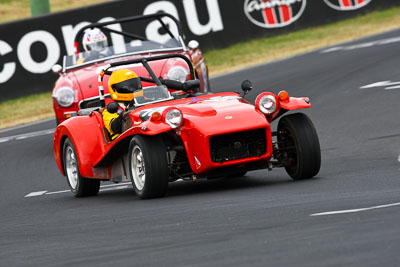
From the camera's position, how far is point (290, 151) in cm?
896

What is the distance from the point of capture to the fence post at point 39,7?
83.3 feet

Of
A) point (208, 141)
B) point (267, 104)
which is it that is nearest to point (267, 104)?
point (267, 104)

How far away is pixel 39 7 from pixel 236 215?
1944cm

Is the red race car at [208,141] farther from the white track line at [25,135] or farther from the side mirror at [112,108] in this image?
the white track line at [25,135]

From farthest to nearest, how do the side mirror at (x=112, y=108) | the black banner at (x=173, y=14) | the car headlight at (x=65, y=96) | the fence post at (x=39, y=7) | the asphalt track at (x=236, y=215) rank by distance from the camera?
1. the fence post at (x=39, y=7)
2. the black banner at (x=173, y=14)
3. the car headlight at (x=65, y=96)
4. the side mirror at (x=112, y=108)
5. the asphalt track at (x=236, y=215)

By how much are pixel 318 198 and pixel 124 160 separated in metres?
2.65

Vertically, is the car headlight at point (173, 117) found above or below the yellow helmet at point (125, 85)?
below

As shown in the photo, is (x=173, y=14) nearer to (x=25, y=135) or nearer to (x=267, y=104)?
(x=25, y=135)

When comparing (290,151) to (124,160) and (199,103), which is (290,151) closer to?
(199,103)

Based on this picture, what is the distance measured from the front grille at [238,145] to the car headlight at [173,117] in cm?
32

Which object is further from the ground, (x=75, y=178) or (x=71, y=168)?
(x=71, y=168)

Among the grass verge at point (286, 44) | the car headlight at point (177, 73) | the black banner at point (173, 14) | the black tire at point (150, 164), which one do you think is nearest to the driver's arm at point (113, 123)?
the black tire at point (150, 164)

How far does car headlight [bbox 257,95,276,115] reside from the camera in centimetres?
884

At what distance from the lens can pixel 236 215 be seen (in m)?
7.03
